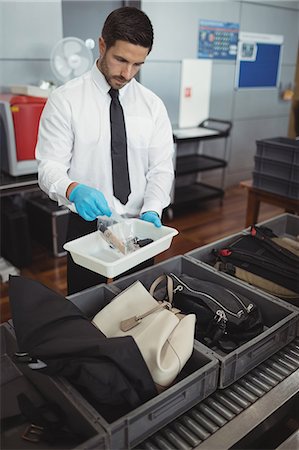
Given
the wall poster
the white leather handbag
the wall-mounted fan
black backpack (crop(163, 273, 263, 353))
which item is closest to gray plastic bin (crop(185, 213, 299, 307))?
black backpack (crop(163, 273, 263, 353))

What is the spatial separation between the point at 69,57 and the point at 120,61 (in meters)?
1.65

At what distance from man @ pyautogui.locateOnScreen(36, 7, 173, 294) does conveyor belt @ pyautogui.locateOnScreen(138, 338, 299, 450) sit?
580 millimetres

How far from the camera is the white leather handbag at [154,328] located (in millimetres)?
998

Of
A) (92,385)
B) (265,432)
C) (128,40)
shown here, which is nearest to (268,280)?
(265,432)

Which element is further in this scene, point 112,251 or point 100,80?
point 100,80

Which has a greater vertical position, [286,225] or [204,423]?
[286,225]

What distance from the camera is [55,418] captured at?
3.12 ft

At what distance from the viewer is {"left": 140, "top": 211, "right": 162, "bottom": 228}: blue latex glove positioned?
4.69 ft

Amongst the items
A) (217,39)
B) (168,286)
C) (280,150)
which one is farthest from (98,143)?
(217,39)

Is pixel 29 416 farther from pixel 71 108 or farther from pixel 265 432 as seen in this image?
pixel 71 108

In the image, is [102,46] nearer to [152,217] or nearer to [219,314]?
[152,217]

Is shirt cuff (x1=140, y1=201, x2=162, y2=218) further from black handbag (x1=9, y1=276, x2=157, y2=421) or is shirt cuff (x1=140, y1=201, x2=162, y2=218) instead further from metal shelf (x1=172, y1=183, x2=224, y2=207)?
metal shelf (x1=172, y1=183, x2=224, y2=207)

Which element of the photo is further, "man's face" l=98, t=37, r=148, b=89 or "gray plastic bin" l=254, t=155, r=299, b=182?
"gray plastic bin" l=254, t=155, r=299, b=182

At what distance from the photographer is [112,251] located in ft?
4.38
